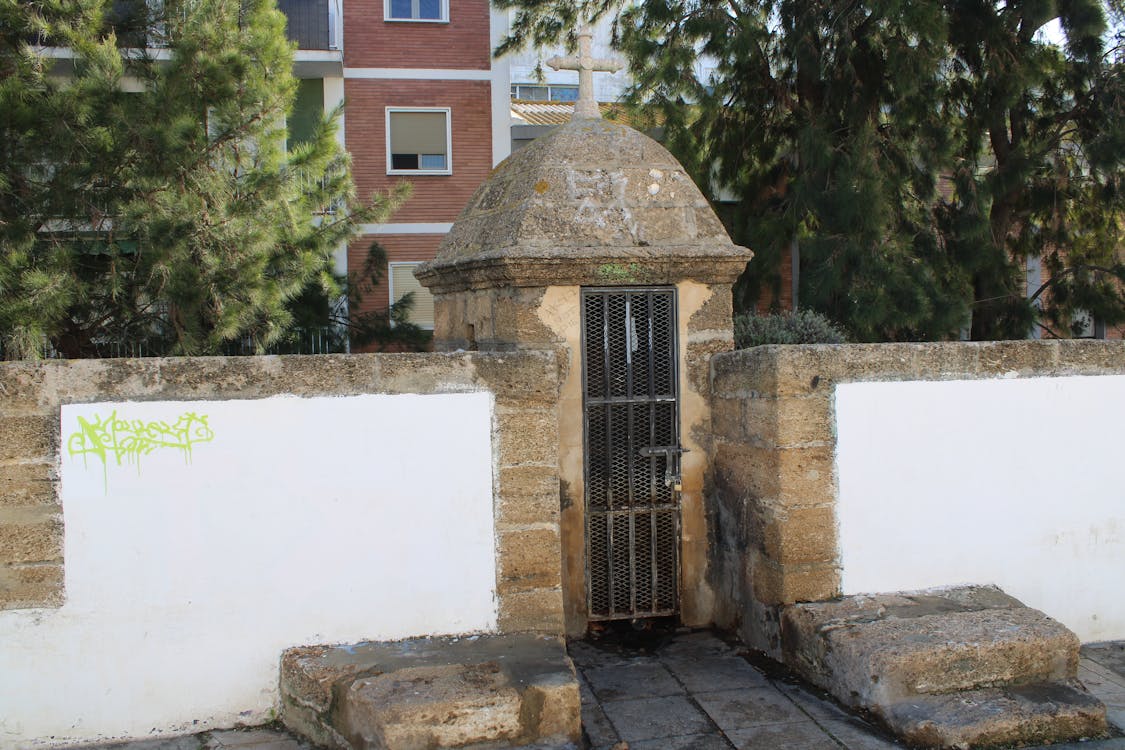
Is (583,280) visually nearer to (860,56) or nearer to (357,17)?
(860,56)

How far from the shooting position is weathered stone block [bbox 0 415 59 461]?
13.6 feet

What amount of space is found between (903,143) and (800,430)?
746 centimetres

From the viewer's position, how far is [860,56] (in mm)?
11367

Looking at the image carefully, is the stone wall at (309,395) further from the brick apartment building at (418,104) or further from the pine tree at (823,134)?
the brick apartment building at (418,104)

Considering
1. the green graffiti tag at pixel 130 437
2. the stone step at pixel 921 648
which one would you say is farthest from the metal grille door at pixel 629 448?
the green graffiti tag at pixel 130 437

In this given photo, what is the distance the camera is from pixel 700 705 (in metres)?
4.48

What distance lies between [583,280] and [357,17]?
13984 mm

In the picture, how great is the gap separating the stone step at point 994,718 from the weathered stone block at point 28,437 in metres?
3.69

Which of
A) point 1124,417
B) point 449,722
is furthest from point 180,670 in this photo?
point 1124,417

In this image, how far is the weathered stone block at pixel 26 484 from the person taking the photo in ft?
13.6

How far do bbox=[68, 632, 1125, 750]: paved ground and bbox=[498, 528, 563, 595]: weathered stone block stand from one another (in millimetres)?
575

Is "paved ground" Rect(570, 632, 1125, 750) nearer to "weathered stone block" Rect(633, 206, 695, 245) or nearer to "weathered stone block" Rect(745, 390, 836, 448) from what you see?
"weathered stone block" Rect(745, 390, 836, 448)

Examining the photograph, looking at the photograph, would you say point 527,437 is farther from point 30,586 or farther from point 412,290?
point 412,290

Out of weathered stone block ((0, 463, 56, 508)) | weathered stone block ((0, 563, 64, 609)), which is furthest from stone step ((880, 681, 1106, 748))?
weathered stone block ((0, 463, 56, 508))
